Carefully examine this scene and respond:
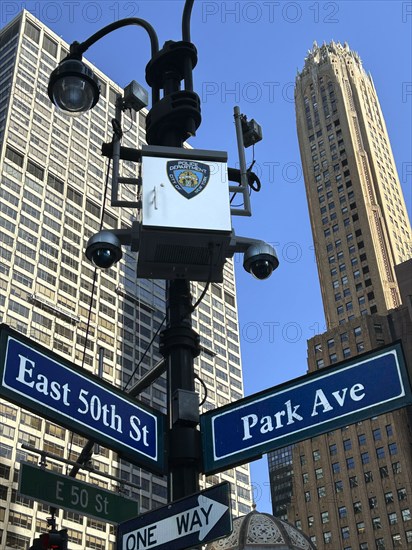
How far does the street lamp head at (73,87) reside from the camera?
8.04 meters

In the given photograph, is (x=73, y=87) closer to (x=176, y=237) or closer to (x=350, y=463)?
(x=176, y=237)

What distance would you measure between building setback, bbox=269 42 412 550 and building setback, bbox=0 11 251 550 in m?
16.7

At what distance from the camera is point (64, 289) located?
117 metres

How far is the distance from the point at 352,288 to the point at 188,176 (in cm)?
11664

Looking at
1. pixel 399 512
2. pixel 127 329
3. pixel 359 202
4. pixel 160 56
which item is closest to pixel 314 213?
pixel 359 202

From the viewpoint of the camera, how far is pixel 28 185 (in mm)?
122000

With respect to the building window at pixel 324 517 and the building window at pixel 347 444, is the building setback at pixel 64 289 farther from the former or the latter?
the building window at pixel 347 444

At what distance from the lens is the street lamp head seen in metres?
8.04

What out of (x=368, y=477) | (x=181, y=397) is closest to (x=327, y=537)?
(x=368, y=477)

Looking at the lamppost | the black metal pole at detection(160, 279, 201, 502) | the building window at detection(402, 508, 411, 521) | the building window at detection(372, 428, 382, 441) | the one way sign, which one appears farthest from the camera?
the building window at detection(372, 428, 382, 441)

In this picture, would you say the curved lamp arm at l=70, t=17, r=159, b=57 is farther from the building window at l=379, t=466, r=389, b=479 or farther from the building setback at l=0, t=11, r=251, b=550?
the building window at l=379, t=466, r=389, b=479

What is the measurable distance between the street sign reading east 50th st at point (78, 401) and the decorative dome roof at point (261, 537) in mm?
6967

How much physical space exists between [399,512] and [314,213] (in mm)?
57387

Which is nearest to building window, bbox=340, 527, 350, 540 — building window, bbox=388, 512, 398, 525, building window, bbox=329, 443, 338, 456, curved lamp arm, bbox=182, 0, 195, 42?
building window, bbox=388, 512, 398, 525
